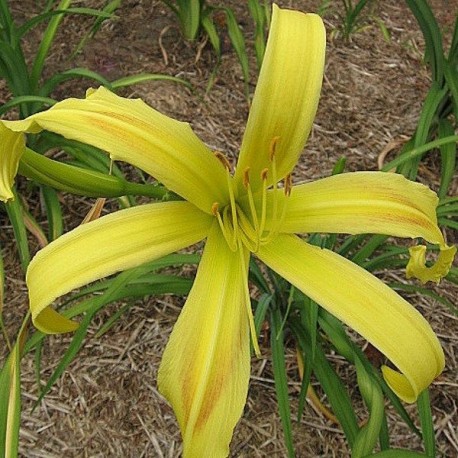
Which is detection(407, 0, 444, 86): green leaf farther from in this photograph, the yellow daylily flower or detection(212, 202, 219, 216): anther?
detection(212, 202, 219, 216): anther

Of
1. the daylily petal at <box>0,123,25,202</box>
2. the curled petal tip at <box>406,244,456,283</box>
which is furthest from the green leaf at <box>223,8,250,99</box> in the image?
the daylily petal at <box>0,123,25,202</box>

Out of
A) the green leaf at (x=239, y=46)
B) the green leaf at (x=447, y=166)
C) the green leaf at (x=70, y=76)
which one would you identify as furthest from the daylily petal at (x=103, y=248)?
the green leaf at (x=239, y=46)

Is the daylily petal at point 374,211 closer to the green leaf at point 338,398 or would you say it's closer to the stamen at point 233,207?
the stamen at point 233,207

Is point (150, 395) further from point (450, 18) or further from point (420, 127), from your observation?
point (450, 18)

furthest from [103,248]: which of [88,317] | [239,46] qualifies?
[239,46]

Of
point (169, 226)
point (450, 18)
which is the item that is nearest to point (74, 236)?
point (169, 226)

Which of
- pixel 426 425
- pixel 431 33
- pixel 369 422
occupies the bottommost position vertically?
pixel 426 425

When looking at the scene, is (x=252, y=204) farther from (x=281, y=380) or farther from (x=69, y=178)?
(x=281, y=380)

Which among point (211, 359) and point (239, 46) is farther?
point (239, 46)
